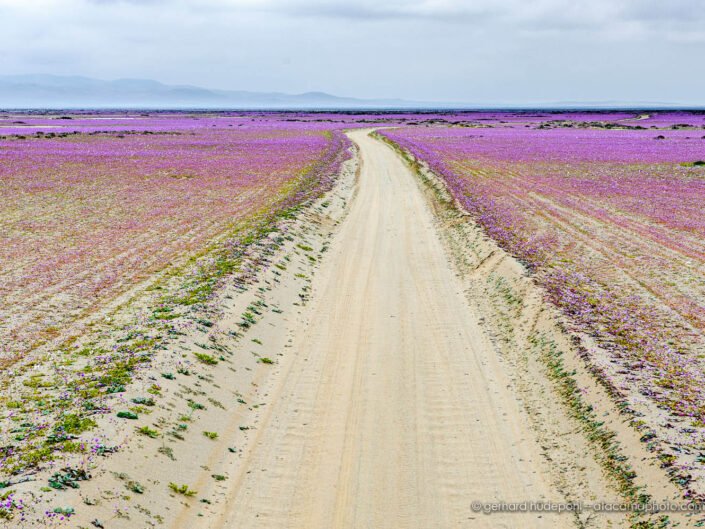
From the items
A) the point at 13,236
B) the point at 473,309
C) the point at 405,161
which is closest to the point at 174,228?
the point at 13,236

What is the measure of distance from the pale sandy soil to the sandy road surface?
0.03 metres

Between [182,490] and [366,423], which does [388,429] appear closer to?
[366,423]

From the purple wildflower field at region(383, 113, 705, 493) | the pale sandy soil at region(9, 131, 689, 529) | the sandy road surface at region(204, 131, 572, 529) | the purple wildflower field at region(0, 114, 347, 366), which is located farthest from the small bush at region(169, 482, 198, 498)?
the purple wildflower field at region(383, 113, 705, 493)

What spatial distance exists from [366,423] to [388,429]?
15.8 inches

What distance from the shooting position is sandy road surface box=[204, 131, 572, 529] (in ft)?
25.6

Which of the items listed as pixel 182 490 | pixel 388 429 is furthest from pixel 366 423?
pixel 182 490

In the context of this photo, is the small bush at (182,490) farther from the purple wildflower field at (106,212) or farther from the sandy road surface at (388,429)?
the purple wildflower field at (106,212)

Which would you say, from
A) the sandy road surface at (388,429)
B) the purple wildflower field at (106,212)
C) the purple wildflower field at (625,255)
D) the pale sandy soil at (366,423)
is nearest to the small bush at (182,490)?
the pale sandy soil at (366,423)

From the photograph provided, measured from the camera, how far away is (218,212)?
28828 millimetres

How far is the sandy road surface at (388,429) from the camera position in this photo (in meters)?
7.80

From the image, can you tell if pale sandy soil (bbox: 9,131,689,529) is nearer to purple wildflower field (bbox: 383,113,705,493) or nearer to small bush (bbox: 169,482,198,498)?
small bush (bbox: 169,482,198,498)

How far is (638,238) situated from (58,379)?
21.1 meters

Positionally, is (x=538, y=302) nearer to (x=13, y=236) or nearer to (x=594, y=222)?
(x=594, y=222)

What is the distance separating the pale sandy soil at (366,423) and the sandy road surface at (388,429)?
0.09 ft
